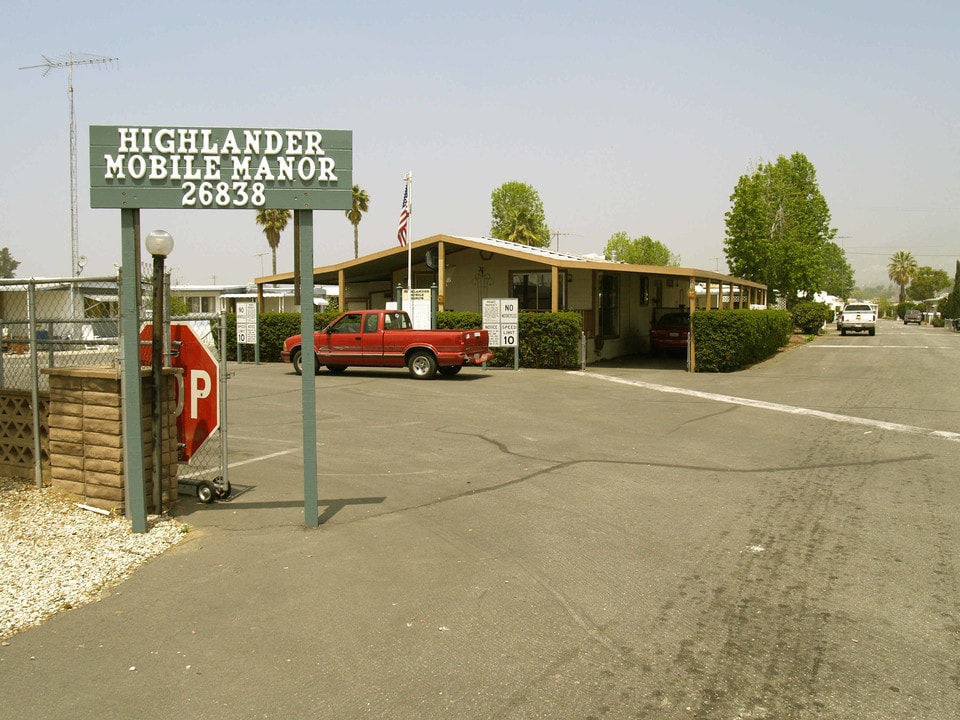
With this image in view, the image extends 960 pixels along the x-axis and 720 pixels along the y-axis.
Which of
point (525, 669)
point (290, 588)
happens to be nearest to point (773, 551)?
point (525, 669)

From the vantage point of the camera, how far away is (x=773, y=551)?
237 inches

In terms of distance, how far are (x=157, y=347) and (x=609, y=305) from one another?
22608mm

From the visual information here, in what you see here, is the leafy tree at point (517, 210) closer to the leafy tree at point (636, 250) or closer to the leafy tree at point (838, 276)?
the leafy tree at point (636, 250)

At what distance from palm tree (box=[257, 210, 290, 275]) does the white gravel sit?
4948 centimetres

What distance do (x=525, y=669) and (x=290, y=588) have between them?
190 cm

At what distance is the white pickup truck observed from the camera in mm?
48481

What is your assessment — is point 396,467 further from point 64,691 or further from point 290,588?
point 64,691

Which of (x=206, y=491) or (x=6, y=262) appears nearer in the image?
(x=206, y=491)

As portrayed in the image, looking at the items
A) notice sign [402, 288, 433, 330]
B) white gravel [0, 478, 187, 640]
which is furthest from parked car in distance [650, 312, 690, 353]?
white gravel [0, 478, 187, 640]

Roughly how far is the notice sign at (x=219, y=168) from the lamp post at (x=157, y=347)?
368mm

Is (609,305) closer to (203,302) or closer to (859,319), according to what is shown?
(859,319)

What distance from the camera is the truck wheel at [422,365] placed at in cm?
1964

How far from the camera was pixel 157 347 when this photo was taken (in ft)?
21.6

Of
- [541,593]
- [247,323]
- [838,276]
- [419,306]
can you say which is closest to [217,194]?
[541,593]
